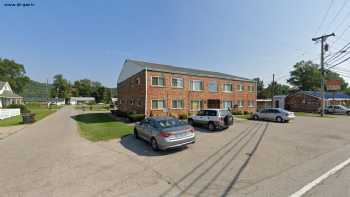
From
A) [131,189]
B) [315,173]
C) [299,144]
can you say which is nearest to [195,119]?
[299,144]

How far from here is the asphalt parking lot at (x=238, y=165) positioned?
455 cm

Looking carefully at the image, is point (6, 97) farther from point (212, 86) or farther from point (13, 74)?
point (212, 86)

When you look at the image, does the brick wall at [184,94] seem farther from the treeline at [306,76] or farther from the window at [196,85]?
the treeline at [306,76]

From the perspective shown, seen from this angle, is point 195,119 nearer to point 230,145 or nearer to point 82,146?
point 230,145

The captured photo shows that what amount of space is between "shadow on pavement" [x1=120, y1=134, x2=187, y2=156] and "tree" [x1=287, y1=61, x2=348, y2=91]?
68784 millimetres

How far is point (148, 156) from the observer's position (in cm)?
761

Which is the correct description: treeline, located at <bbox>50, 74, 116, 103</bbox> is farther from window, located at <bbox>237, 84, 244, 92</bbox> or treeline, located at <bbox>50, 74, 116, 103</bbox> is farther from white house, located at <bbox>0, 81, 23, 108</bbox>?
window, located at <bbox>237, 84, 244, 92</bbox>

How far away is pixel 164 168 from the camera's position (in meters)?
6.16

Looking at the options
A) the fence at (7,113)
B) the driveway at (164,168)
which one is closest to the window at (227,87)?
the driveway at (164,168)

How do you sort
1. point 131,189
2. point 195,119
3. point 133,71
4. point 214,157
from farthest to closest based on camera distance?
1. point 133,71
2. point 195,119
3. point 214,157
4. point 131,189

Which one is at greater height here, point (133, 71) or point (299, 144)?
point (133, 71)

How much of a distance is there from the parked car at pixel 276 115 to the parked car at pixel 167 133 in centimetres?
1485

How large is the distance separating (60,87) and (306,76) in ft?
343

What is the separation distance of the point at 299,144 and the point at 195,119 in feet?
25.4
